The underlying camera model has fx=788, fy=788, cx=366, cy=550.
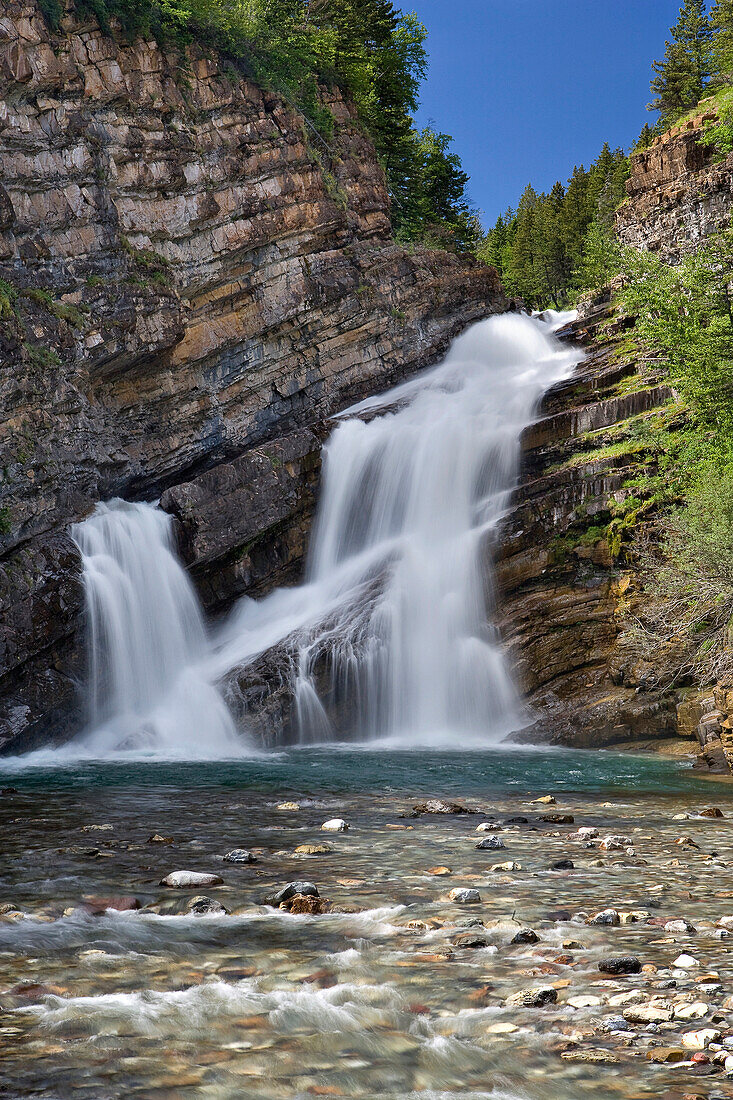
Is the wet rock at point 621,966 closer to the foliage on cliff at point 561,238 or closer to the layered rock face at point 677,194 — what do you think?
the layered rock face at point 677,194

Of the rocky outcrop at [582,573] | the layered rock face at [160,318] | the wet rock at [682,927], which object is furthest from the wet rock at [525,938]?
the layered rock face at [160,318]

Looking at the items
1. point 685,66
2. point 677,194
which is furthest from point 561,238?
point 677,194

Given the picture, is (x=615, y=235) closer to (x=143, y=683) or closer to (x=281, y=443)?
(x=281, y=443)

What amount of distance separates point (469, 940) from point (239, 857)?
3034 millimetres

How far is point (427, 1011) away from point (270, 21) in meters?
40.1

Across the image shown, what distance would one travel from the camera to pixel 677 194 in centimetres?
3850

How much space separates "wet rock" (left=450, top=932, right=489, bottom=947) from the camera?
203 inches

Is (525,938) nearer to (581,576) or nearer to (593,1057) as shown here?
(593,1057)

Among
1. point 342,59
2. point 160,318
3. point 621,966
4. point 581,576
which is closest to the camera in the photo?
point 621,966

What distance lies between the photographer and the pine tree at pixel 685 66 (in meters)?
52.8

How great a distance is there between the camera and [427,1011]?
425 cm

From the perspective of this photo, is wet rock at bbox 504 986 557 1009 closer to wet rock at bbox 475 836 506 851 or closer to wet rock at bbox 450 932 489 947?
wet rock at bbox 450 932 489 947

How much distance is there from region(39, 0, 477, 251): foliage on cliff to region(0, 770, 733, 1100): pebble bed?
2924 cm

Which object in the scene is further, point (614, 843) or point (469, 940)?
point (614, 843)
